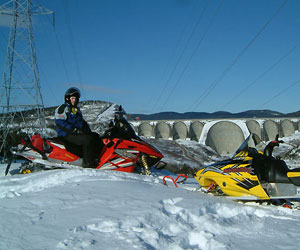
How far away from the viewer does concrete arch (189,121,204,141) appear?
6281 centimetres

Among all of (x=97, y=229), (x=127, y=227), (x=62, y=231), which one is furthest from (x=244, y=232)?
(x=62, y=231)

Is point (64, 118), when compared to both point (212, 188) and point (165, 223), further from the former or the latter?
point (165, 223)

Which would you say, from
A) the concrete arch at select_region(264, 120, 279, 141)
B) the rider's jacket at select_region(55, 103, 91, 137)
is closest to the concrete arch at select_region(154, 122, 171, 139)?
the concrete arch at select_region(264, 120, 279, 141)

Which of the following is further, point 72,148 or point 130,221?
point 72,148

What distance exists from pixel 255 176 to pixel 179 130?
6154 cm

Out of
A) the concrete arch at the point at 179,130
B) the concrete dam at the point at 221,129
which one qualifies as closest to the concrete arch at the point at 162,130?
the concrete dam at the point at 221,129

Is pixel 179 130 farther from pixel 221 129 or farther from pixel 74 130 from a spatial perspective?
pixel 74 130

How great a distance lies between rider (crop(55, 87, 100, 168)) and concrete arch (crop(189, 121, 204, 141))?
5831 cm

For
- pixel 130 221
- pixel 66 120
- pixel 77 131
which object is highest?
pixel 66 120

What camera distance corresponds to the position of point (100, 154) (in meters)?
5.70

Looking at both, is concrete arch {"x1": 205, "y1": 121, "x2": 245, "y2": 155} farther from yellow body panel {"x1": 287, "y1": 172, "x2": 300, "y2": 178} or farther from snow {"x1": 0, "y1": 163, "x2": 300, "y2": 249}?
snow {"x1": 0, "y1": 163, "x2": 300, "y2": 249}

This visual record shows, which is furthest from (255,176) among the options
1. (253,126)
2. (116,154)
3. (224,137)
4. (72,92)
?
(253,126)

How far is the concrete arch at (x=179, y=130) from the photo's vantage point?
64744 millimetres

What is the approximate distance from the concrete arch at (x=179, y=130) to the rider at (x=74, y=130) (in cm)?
5946
